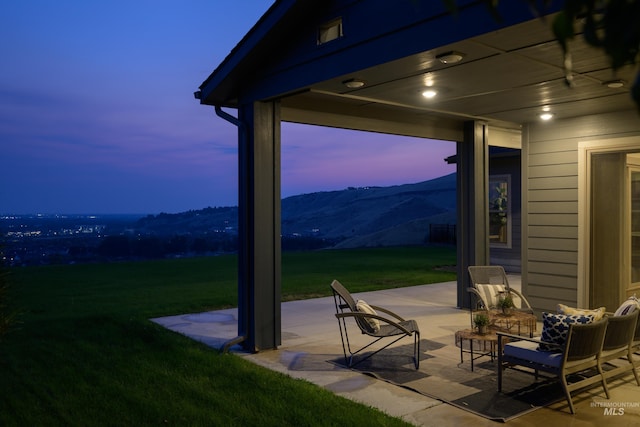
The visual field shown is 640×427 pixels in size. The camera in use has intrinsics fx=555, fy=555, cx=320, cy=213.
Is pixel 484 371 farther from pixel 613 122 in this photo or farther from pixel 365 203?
pixel 365 203

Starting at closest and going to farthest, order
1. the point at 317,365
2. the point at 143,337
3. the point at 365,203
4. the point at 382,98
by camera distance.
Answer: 1. the point at 317,365
2. the point at 382,98
3. the point at 143,337
4. the point at 365,203

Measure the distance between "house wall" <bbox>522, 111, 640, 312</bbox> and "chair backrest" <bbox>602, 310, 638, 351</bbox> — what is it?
10.1ft

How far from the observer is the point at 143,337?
6711 mm

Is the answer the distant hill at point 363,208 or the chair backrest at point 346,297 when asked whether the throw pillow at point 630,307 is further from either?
the distant hill at point 363,208

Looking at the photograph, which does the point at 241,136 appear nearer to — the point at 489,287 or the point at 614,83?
the point at 489,287

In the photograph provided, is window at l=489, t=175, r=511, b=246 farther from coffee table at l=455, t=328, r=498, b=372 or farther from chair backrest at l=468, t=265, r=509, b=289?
coffee table at l=455, t=328, r=498, b=372

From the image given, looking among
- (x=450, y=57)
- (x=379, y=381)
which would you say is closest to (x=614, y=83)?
(x=450, y=57)

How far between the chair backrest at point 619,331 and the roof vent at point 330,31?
11.0ft

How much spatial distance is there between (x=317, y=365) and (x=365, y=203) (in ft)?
201

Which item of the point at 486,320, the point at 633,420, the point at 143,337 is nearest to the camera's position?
the point at 633,420

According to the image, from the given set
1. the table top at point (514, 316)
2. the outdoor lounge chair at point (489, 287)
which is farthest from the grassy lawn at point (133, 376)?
the outdoor lounge chair at point (489, 287)

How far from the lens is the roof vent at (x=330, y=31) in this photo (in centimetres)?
512

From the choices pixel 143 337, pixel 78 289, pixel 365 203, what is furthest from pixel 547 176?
pixel 365 203

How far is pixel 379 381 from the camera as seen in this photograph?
5125 mm
